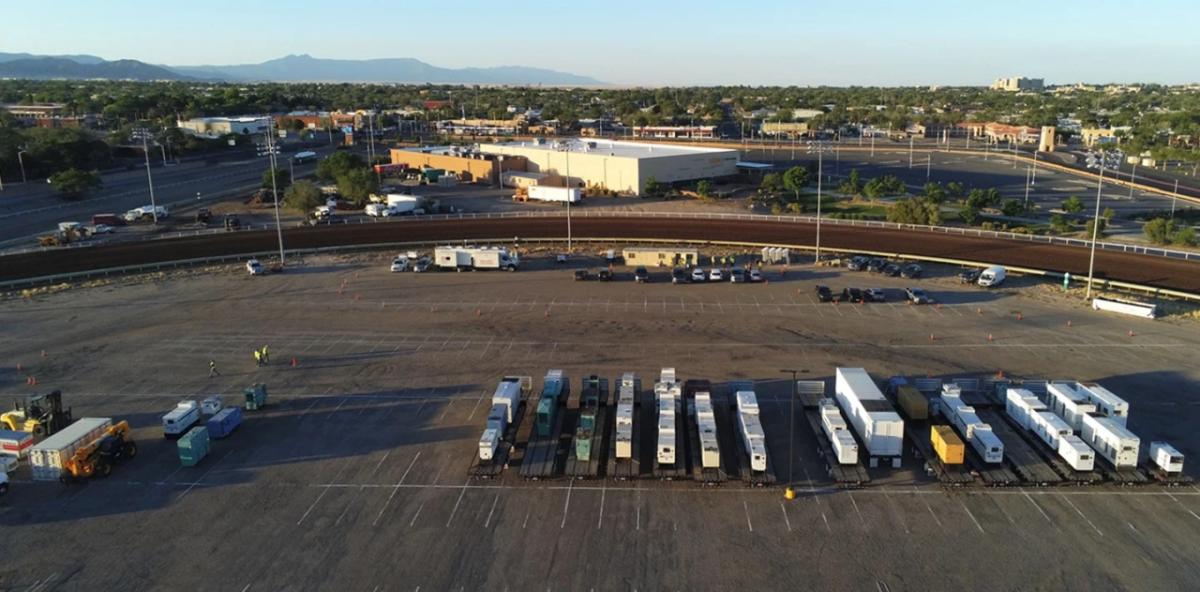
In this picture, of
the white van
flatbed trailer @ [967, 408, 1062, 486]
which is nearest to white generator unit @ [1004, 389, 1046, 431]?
flatbed trailer @ [967, 408, 1062, 486]

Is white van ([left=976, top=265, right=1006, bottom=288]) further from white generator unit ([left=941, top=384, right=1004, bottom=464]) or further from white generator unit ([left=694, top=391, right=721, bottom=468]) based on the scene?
white generator unit ([left=694, top=391, right=721, bottom=468])

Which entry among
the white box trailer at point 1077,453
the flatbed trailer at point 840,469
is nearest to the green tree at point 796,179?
the flatbed trailer at point 840,469

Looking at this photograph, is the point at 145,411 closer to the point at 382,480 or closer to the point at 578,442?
the point at 382,480

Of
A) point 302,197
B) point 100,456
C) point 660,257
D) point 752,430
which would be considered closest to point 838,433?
point 752,430

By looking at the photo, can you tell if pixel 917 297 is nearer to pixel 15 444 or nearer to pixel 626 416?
pixel 626 416

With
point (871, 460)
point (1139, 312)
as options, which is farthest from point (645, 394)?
point (1139, 312)

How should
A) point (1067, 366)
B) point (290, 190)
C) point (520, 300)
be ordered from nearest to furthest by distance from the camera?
1. point (1067, 366)
2. point (520, 300)
3. point (290, 190)
